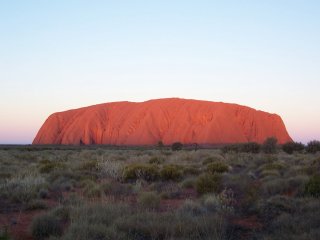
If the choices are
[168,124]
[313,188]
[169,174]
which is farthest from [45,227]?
[168,124]

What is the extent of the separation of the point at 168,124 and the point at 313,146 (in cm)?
4416

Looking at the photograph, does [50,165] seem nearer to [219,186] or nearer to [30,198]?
[30,198]

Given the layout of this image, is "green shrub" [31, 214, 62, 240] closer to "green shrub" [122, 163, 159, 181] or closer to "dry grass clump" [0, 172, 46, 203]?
"dry grass clump" [0, 172, 46, 203]

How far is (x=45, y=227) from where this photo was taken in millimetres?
7113

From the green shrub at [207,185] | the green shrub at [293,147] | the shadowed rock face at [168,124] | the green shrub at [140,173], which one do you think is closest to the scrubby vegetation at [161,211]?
the green shrub at [207,185]

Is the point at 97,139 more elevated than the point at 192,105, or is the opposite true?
the point at 192,105

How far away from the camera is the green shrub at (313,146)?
37.7 meters

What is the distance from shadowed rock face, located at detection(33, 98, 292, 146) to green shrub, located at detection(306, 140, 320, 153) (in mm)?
33134

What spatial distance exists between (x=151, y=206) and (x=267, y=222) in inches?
99.2

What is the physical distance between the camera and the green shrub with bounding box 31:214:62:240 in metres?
6.99

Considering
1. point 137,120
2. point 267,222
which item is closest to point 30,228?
point 267,222

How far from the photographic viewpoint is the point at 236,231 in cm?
716

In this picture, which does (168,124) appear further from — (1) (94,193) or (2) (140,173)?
(1) (94,193)

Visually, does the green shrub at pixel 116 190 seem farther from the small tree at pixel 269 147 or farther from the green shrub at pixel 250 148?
the green shrub at pixel 250 148
